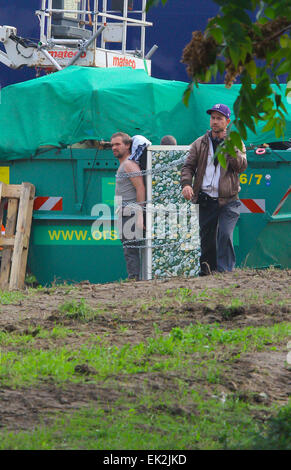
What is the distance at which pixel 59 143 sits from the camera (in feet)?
36.6

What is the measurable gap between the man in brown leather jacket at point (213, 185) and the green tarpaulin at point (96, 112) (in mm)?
1609

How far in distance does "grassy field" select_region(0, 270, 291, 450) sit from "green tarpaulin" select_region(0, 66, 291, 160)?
3.23 m

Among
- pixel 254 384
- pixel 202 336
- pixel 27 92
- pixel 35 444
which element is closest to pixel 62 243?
pixel 27 92

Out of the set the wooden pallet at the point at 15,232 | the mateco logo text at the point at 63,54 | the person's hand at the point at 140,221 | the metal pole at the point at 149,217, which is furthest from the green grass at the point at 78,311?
the mateco logo text at the point at 63,54

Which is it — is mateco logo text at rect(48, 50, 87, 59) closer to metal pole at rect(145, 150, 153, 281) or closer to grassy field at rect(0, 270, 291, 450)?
metal pole at rect(145, 150, 153, 281)

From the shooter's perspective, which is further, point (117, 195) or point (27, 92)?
point (27, 92)

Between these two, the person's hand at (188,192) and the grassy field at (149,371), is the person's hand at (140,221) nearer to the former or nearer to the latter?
the person's hand at (188,192)

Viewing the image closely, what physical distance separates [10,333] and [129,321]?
1.03 meters

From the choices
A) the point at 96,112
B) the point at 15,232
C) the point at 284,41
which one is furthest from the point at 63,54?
the point at 284,41

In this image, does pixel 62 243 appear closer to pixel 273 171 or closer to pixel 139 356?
pixel 273 171

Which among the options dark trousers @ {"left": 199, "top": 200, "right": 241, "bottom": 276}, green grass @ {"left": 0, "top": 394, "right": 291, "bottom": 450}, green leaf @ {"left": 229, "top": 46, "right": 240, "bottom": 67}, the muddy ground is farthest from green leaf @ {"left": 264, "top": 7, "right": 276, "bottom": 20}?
dark trousers @ {"left": 199, "top": 200, "right": 241, "bottom": 276}

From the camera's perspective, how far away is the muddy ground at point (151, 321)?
4977 millimetres

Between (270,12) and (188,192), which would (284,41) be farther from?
(188,192)

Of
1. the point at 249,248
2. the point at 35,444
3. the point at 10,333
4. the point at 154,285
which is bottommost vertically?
the point at 35,444
